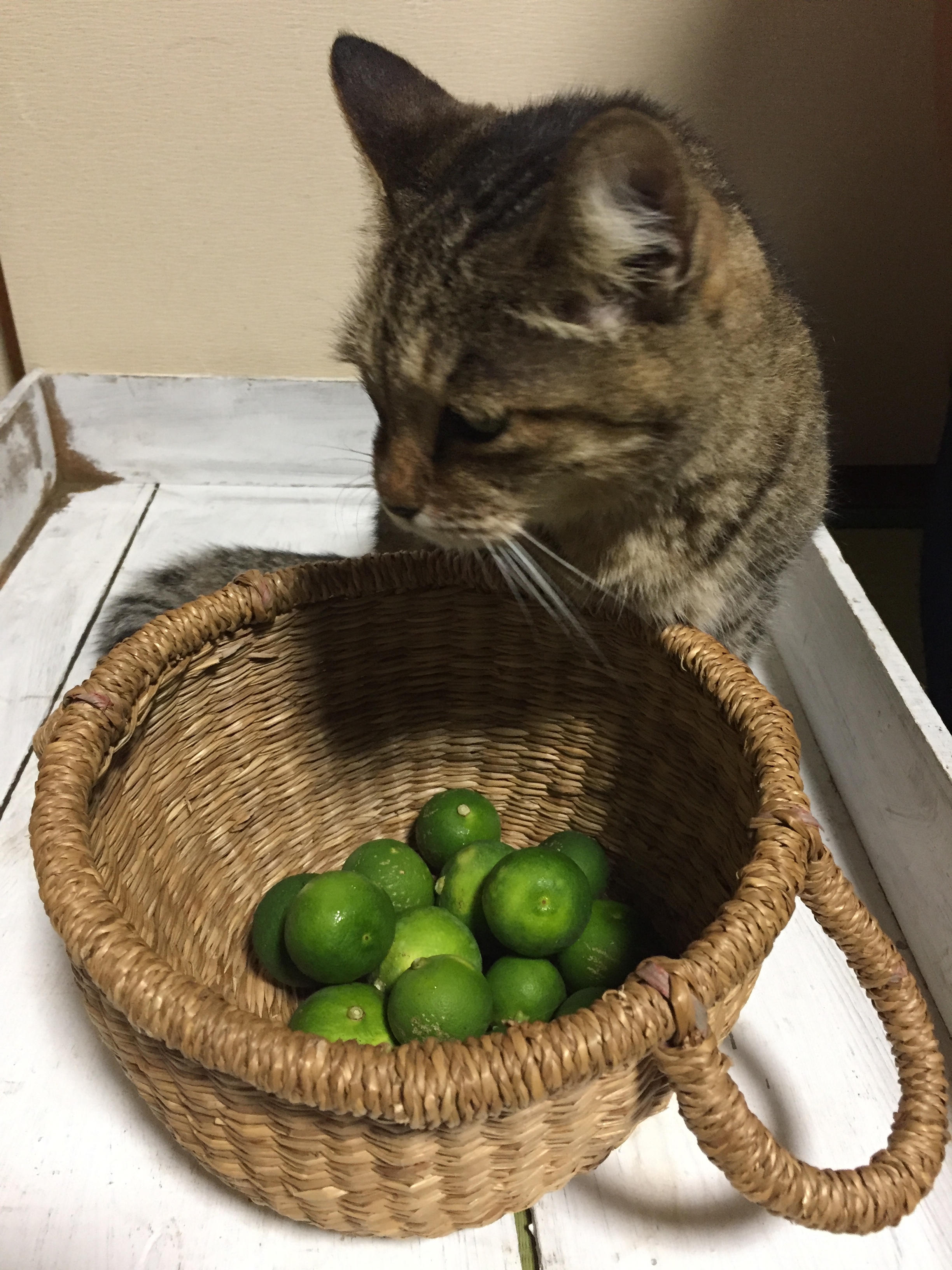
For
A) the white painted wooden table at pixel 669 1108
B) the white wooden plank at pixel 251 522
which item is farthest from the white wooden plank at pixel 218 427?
the white painted wooden table at pixel 669 1108

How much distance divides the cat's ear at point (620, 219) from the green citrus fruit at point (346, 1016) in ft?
1.89

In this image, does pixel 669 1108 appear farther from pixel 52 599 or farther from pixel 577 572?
pixel 52 599

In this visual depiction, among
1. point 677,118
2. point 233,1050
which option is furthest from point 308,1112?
point 677,118

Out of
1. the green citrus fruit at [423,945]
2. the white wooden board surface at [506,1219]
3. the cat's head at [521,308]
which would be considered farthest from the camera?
the green citrus fruit at [423,945]

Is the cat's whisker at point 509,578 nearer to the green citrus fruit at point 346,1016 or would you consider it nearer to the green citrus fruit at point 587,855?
the green citrus fruit at point 587,855

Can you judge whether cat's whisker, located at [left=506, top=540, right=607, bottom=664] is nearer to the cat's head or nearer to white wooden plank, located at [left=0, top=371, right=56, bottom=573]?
the cat's head

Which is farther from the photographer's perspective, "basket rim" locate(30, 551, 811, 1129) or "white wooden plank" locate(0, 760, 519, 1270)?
"white wooden plank" locate(0, 760, 519, 1270)

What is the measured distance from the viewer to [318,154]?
137 centimetres

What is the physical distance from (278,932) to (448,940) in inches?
6.4

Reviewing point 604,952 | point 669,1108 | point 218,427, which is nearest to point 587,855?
point 604,952

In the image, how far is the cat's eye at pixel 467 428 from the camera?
718 mm

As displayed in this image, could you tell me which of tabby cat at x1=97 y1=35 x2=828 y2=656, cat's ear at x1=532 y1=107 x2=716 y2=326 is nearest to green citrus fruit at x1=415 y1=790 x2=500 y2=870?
tabby cat at x1=97 y1=35 x2=828 y2=656

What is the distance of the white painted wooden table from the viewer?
2.45 ft

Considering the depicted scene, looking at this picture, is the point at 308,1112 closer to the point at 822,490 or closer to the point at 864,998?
the point at 864,998
